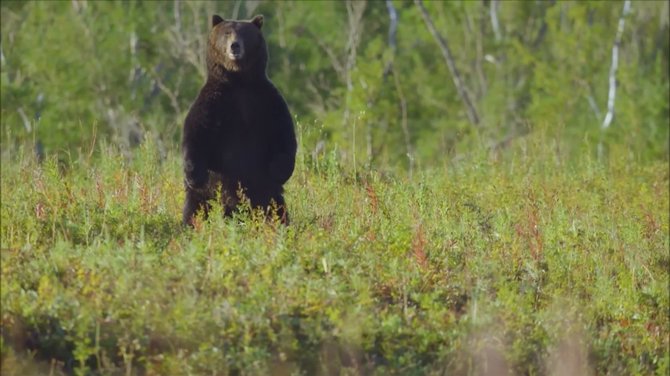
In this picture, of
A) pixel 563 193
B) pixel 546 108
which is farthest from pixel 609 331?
pixel 546 108

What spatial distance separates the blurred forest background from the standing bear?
786 inches

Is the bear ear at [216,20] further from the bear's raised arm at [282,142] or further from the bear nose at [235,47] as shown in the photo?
the bear's raised arm at [282,142]

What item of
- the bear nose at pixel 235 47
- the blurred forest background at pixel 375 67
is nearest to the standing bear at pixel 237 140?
the bear nose at pixel 235 47

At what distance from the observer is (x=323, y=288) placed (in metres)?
7.25

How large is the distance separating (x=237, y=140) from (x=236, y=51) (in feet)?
1.76

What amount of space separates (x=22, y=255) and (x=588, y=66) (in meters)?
30.3

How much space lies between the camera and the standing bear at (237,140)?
8859mm

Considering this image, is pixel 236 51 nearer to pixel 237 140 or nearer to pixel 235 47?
pixel 235 47

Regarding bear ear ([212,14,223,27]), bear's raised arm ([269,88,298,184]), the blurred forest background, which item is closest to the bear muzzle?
bear's raised arm ([269,88,298,184])

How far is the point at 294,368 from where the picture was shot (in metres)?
6.79

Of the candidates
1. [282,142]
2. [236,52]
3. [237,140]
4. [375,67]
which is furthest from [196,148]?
[375,67]

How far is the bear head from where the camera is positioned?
29.5 ft

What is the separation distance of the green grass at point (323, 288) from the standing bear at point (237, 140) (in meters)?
0.29

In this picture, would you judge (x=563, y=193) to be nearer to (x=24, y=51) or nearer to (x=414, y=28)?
(x=24, y=51)
